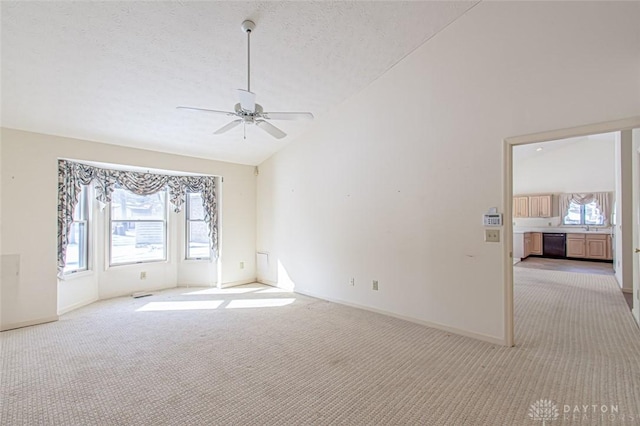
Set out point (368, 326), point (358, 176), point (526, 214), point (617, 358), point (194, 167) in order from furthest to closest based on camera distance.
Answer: point (526, 214) < point (194, 167) < point (358, 176) < point (368, 326) < point (617, 358)

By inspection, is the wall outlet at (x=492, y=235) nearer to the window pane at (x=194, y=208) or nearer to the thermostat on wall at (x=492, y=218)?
the thermostat on wall at (x=492, y=218)

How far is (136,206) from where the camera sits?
18.1ft

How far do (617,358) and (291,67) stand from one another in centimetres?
434

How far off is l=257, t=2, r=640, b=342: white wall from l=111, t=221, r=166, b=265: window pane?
3002 millimetres

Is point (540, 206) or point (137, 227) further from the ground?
point (540, 206)

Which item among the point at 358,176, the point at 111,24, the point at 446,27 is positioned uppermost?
the point at 446,27

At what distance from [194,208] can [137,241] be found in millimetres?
1144

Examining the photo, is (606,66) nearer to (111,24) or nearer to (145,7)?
(145,7)

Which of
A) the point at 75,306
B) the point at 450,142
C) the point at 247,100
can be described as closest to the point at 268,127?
the point at 247,100

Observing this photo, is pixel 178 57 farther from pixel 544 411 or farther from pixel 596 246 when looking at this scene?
pixel 596 246

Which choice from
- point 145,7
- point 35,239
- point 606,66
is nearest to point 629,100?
point 606,66

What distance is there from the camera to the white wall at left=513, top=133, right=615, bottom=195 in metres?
8.33

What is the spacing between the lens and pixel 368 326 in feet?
12.0

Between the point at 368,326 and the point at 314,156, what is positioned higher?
the point at 314,156
